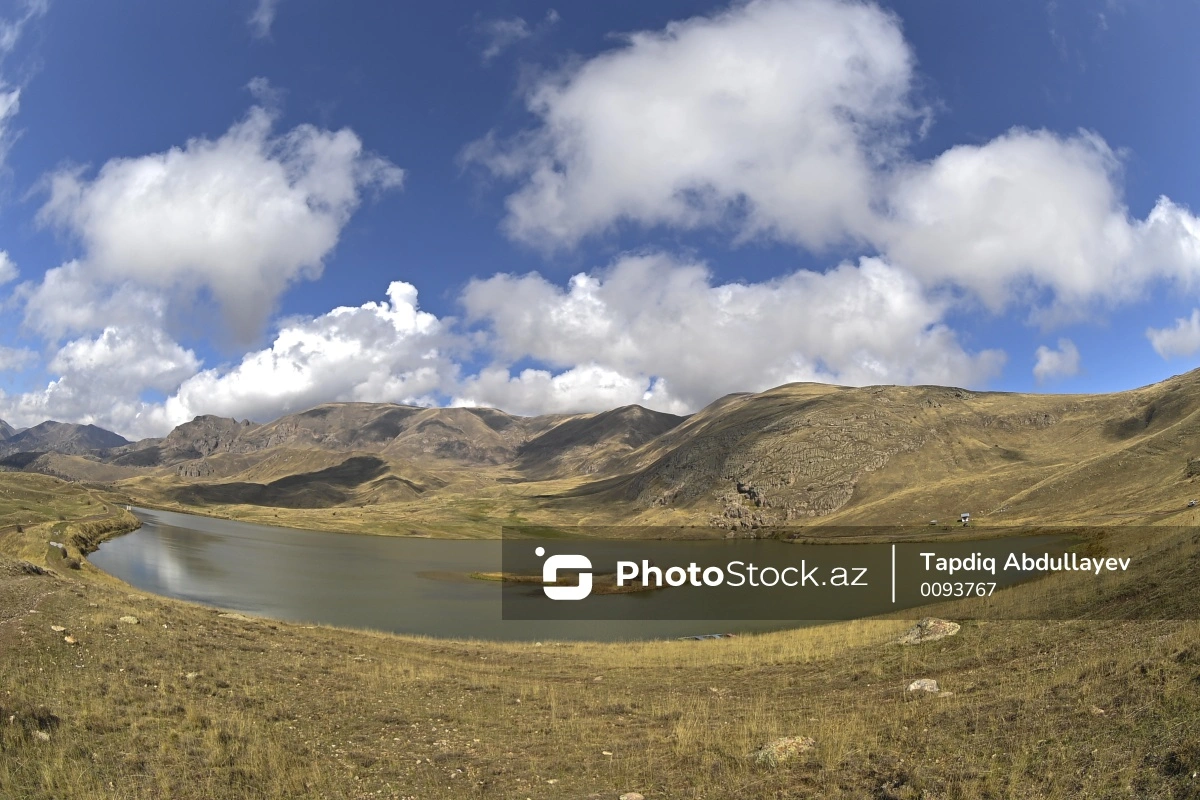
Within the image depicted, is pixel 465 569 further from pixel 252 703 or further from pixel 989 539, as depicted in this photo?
pixel 252 703

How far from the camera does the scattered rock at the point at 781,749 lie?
13.8 meters

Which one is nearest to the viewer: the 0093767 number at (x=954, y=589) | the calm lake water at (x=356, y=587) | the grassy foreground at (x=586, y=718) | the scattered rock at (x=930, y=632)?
the grassy foreground at (x=586, y=718)

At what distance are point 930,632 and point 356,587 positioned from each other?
7559cm

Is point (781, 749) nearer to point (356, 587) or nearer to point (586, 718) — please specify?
point (586, 718)

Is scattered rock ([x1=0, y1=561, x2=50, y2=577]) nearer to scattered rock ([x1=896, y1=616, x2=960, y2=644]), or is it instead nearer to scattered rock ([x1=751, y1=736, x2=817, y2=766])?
scattered rock ([x1=751, y1=736, x2=817, y2=766])

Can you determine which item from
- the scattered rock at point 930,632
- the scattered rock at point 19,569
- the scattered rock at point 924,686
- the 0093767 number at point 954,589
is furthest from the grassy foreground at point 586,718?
the 0093767 number at point 954,589

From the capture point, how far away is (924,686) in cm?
1880

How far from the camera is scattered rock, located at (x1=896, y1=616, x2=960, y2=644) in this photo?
27094mm

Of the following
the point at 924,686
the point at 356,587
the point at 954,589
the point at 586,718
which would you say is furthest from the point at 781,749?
the point at 356,587

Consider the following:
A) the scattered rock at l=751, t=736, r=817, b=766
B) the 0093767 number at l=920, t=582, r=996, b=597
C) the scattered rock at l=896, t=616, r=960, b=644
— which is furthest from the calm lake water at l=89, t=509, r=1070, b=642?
the scattered rock at l=751, t=736, r=817, b=766

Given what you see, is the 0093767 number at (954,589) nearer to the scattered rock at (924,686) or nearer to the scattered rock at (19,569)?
the scattered rock at (924,686)

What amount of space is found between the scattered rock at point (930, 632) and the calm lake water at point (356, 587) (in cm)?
2809

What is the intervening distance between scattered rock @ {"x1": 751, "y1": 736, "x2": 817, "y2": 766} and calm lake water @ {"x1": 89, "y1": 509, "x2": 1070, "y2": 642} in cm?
4037

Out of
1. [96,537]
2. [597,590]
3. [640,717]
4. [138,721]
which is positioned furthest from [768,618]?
[96,537]
